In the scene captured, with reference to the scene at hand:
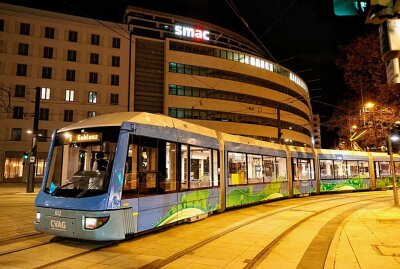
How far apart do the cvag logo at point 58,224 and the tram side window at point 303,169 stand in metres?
14.1

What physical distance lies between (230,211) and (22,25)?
125 feet

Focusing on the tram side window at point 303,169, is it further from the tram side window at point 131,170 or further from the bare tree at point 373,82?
the tram side window at point 131,170

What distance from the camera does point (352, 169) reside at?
22516mm

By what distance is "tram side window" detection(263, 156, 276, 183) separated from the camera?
50.6 ft

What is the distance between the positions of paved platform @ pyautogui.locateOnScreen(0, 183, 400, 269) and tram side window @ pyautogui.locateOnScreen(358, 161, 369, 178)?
43.2ft

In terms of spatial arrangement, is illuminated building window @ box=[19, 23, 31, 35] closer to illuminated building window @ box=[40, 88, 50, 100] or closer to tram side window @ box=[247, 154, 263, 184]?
illuminated building window @ box=[40, 88, 50, 100]

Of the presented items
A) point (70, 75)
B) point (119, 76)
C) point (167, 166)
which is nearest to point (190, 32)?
point (119, 76)

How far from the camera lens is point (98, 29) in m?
42.6

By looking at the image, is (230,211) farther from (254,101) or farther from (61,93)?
(254,101)

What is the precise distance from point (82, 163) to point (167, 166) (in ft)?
7.15

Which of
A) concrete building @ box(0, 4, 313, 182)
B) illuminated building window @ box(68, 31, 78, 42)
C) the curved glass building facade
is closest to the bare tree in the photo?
concrete building @ box(0, 4, 313, 182)

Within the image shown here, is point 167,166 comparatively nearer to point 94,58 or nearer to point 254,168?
point 254,168

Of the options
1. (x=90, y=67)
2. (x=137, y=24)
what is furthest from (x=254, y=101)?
(x=90, y=67)

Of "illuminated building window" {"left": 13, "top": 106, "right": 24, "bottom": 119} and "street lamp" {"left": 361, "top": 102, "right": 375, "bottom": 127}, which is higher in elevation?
"illuminated building window" {"left": 13, "top": 106, "right": 24, "bottom": 119}
